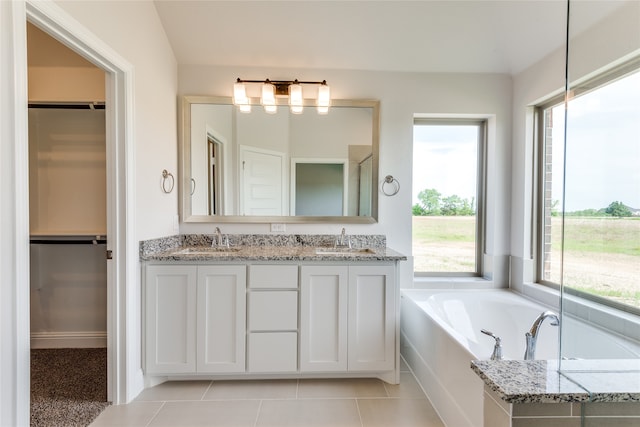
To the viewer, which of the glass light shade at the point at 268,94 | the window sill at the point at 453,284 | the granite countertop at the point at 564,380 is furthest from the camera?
the window sill at the point at 453,284

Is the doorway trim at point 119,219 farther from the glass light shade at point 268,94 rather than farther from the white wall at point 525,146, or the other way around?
the white wall at point 525,146

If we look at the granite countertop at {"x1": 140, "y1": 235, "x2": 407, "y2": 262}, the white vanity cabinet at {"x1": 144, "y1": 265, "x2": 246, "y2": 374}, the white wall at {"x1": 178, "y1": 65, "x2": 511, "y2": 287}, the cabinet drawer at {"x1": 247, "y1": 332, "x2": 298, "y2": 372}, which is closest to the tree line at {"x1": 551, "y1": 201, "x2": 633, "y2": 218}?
the granite countertop at {"x1": 140, "y1": 235, "x2": 407, "y2": 262}

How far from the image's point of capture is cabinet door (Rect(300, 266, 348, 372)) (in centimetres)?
204

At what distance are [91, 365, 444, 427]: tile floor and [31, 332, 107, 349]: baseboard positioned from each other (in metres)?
0.93

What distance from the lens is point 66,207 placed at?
243cm

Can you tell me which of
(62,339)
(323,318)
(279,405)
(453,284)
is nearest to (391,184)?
(453,284)

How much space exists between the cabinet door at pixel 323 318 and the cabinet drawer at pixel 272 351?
7cm

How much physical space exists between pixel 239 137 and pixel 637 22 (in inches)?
93.5

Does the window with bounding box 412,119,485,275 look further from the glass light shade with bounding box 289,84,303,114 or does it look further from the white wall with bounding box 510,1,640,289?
the glass light shade with bounding box 289,84,303,114

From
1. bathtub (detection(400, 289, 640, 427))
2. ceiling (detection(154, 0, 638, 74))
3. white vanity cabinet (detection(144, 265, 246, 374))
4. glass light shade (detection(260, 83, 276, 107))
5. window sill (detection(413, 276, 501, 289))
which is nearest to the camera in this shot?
bathtub (detection(400, 289, 640, 427))

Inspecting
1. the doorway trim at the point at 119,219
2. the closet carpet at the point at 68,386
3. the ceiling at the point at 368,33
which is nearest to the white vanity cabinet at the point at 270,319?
the doorway trim at the point at 119,219

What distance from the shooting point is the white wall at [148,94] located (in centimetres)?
173

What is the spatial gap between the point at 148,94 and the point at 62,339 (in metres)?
2.10

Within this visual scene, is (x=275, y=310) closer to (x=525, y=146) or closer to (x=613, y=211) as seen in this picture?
(x=613, y=211)
